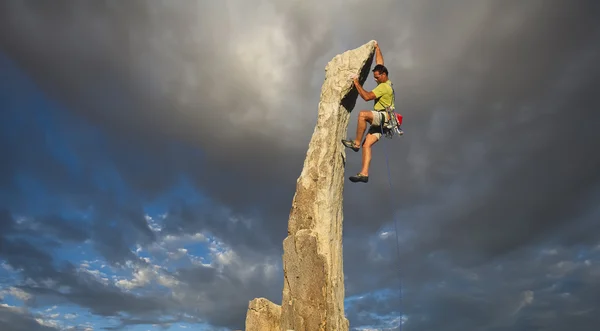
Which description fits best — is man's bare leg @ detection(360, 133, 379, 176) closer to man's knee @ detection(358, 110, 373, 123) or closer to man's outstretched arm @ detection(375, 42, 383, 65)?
man's knee @ detection(358, 110, 373, 123)

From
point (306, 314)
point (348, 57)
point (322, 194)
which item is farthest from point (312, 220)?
point (348, 57)

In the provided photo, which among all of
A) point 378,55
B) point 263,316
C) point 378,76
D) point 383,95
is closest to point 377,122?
point 383,95

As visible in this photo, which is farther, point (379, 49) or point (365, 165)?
point (379, 49)

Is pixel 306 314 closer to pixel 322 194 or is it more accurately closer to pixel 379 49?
pixel 322 194

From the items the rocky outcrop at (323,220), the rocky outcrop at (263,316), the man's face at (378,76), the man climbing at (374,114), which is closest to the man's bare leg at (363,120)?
the man climbing at (374,114)

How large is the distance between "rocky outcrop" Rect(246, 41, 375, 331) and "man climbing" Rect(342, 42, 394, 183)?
57 cm

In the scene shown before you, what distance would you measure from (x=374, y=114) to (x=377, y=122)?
266 mm

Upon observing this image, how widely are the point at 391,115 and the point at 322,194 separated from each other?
314 centimetres

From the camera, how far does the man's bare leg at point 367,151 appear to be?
43.6ft

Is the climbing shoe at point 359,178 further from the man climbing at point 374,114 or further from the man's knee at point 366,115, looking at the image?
the man's knee at point 366,115

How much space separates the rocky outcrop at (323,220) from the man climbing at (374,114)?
1.86 feet

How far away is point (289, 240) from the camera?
523 inches

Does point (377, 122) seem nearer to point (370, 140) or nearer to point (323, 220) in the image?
point (370, 140)

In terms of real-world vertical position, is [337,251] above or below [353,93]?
below
